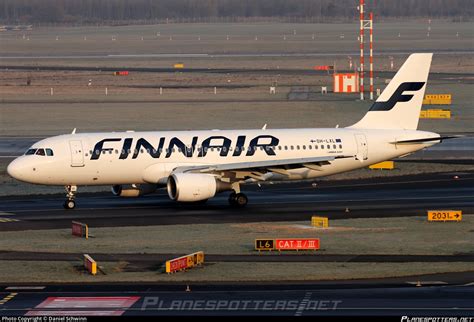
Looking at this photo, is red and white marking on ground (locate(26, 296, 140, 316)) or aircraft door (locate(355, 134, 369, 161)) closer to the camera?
red and white marking on ground (locate(26, 296, 140, 316))

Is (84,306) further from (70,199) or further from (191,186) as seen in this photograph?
(70,199)

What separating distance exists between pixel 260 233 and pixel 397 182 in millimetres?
20700

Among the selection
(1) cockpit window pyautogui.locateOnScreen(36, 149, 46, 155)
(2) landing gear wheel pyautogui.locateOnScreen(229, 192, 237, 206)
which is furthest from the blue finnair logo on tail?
(1) cockpit window pyautogui.locateOnScreen(36, 149, 46, 155)

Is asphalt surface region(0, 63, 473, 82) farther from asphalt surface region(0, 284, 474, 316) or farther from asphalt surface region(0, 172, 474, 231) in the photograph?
asphalt surface region(0, 284, 474, 316)

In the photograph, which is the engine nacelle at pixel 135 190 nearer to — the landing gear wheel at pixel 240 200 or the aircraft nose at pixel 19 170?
the landing gear wheel at pixel 240 200

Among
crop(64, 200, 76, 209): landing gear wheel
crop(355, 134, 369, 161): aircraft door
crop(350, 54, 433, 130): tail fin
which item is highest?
crop(350, 54, 433, 130): tail fin

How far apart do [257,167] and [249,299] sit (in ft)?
75.9

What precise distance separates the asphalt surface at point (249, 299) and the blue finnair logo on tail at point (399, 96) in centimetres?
2574

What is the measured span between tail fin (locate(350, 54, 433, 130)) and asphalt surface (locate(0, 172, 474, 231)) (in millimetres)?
4115

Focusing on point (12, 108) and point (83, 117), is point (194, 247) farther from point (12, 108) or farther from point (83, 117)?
point (12, 108)

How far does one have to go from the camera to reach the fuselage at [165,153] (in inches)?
2418

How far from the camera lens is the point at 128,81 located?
522ft

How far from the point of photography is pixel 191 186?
59.1 m

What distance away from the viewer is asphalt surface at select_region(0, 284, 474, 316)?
35.1 meters
